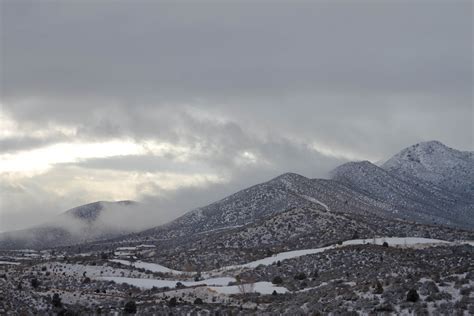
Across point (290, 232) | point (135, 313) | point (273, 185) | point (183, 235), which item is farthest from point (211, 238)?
point (135, 313)

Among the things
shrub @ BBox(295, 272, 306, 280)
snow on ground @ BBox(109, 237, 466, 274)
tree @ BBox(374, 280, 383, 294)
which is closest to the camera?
tree @ BBox(374, 280, 383, 294)

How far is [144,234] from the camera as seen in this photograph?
18538 cm

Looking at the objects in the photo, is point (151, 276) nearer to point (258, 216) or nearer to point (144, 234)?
point (258, 216)

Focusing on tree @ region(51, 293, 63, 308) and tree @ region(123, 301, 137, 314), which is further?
tree @ region(51, 293, 63, 308)

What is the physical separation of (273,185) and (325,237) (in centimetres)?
6575

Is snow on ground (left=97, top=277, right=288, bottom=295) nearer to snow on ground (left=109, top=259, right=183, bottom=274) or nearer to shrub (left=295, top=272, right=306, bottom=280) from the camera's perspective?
shrub (left=295, top=272, right=306, bottom=280)

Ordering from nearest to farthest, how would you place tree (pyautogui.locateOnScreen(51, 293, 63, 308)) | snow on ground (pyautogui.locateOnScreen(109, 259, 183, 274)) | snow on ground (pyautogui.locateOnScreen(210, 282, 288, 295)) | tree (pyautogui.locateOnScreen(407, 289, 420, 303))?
tree (pyautogui.locateOnScreen(407, 289, 420, 303))
tree (pyautogui.locateOnScreen(51, 293, 63, 308))
snow on ground (pyautogui.locateOnScreen(210, 282, 288, 295))
snow on ground (pyautogui.locateOnScreen(109, 259, 183, 274))

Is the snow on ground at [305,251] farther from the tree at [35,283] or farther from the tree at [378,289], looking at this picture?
the tree at [378,289]

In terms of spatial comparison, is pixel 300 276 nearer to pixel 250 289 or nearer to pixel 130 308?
pixel 250 289

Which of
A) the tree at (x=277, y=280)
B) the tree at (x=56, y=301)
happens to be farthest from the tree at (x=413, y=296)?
the tree at (x=56, y=301)

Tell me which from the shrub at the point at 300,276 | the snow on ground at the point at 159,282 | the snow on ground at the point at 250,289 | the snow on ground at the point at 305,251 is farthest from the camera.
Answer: the snow on ground at the point at 305,251

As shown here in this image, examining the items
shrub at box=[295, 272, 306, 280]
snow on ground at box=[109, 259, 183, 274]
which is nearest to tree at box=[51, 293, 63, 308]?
shrub at box=[295, 272, 306, 280]

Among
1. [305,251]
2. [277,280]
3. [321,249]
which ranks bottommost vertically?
[277,280]

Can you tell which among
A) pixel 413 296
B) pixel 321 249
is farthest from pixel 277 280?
pixel 413 296
